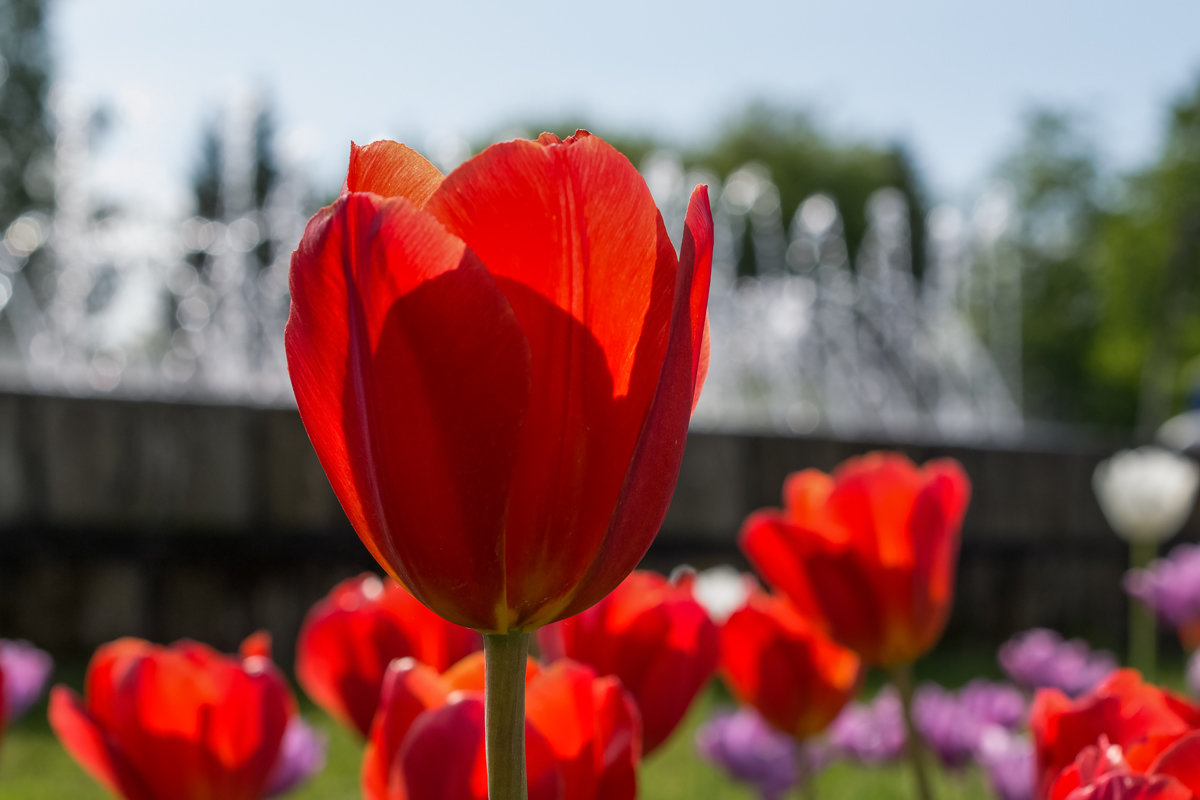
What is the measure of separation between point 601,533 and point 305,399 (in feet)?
0.36

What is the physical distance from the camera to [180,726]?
1.82ft

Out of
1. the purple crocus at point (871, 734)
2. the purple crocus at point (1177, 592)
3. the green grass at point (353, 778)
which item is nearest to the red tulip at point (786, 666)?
the purple crocus at point (871, 734)

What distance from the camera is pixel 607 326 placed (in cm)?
37

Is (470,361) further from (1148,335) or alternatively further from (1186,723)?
(1148,335)

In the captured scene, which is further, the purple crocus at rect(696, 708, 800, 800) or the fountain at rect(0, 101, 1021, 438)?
the fountain at rect(0, 101, 1021, 438)

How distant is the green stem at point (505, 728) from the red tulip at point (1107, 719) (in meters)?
0.24

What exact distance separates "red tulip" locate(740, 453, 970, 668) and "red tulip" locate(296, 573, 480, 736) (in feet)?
0.75

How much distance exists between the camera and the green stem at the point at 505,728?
0.33 metres

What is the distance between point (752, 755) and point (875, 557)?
2.22 feet

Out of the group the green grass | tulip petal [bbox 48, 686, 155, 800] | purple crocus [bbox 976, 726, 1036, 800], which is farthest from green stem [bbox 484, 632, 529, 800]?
the green grass

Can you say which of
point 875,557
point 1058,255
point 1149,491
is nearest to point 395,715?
point 875,557

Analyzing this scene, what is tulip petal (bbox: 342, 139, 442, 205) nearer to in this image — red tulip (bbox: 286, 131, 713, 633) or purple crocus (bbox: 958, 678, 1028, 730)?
red tulip (bbox: 286, 131, 713, 633)

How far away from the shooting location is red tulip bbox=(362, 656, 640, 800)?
41 centimetres

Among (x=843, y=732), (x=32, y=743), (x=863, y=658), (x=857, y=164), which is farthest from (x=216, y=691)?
(x=857, y=164)
